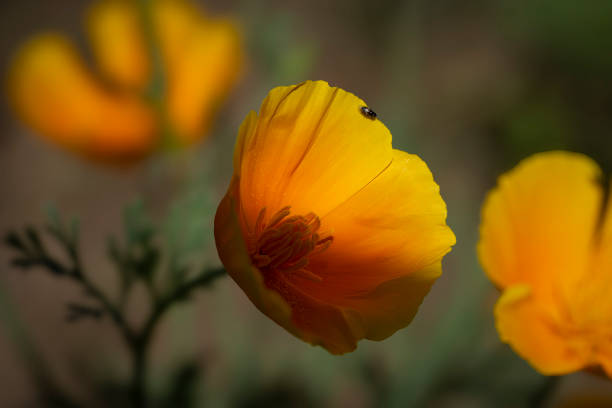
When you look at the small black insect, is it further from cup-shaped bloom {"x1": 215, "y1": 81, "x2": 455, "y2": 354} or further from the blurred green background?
the blurred green background

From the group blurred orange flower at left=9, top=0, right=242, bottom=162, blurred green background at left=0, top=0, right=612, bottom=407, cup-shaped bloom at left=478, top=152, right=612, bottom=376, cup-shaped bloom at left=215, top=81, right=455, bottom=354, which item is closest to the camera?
cup-shaped bloom at left=215, top=81, right=455, bottom=354

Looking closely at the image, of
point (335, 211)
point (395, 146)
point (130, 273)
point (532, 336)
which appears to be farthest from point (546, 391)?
point (395, 146)

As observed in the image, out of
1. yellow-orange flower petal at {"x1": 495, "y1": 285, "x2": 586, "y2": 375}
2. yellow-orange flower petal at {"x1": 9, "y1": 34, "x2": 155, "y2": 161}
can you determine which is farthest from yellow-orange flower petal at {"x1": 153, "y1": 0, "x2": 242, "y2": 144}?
yellow-orange flower petal at {"x1": 495, "y1": 285, "x2": 586, "y2": 375}

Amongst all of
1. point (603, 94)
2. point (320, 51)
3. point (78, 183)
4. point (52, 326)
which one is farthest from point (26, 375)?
point (603, 94)

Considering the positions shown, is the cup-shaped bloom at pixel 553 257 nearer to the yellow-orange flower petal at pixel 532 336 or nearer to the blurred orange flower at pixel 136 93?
the yellow-orange flower petal at pixel 532 336

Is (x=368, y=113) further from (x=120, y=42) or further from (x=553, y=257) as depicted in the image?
(x=120, y=42)

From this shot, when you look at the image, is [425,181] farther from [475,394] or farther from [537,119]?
[537,119]
